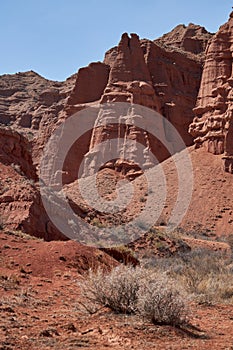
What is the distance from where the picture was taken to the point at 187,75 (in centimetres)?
6831

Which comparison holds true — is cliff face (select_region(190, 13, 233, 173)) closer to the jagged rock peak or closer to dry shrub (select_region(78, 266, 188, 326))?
the jagged rock peak

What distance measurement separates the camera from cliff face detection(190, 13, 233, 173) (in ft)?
160

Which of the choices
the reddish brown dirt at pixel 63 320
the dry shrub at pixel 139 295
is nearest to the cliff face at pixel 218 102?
the reddish brown dirt at pixel 63 320

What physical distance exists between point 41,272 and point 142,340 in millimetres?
5497

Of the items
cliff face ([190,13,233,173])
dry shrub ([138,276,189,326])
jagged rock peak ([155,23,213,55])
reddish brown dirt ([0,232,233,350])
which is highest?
jagged rock peak ([155,23,213,55])

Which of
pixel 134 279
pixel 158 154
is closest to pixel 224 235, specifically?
pixel 158 154

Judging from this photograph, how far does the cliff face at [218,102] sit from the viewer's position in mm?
48753

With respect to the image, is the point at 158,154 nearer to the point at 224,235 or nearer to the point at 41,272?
the point at 224,235

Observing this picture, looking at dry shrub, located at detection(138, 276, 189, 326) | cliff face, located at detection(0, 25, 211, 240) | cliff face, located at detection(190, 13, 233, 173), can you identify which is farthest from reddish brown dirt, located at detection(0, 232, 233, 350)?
cliff face, located at detection(0, 25, 211, 240)

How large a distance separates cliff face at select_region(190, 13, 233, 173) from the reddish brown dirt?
37735 millimetres

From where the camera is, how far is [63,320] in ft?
25.1

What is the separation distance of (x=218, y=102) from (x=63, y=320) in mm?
47774

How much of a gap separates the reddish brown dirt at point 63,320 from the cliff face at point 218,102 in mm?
37735

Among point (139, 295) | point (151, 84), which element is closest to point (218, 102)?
point (151, 84)
